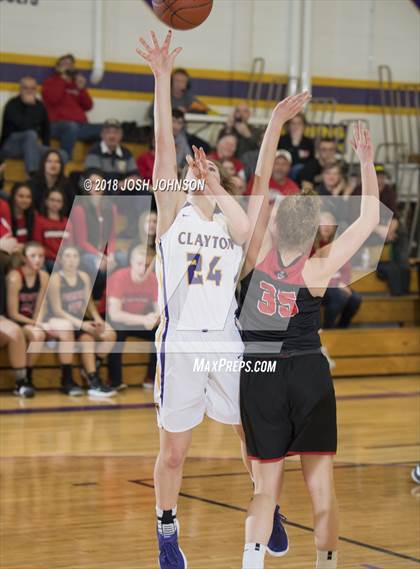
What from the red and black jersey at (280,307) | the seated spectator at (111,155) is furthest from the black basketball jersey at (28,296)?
the red and black jersey at (280,307)

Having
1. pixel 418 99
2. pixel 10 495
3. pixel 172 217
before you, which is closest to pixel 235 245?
pixel 172 217

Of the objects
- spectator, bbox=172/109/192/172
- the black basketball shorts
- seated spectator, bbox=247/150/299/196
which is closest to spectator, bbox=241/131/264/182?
seated spectator, bbox=247/150/299/196

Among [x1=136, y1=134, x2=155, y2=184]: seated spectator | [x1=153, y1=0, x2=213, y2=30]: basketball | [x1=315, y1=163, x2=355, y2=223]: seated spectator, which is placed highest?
[x1=153, y1=0, x2=213, y2=30]: basketball

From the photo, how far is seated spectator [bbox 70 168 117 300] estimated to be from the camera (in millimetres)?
9633

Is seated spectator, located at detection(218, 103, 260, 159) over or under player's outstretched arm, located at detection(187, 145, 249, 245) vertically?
under

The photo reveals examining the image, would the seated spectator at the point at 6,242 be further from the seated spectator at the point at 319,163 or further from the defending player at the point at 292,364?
the defending player at the point at 292,364

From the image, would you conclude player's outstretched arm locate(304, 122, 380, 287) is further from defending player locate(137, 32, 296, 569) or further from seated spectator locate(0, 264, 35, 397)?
seated spectator locate(0, 264, 35, 397)

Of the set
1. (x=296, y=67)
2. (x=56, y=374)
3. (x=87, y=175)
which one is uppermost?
(x=296, y=67)

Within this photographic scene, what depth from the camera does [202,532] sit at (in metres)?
5.43

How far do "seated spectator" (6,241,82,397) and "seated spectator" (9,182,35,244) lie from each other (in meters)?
0.39

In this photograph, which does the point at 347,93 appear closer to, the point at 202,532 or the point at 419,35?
the point at 419,35

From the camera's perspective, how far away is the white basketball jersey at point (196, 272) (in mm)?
4473

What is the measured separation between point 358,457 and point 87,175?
13.6ft

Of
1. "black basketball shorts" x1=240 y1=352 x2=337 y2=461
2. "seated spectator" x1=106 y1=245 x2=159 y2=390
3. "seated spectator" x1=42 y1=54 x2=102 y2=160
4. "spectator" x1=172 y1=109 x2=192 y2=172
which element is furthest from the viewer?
"seated spectator" x1=42 y1=54 x2=102 y2=160
